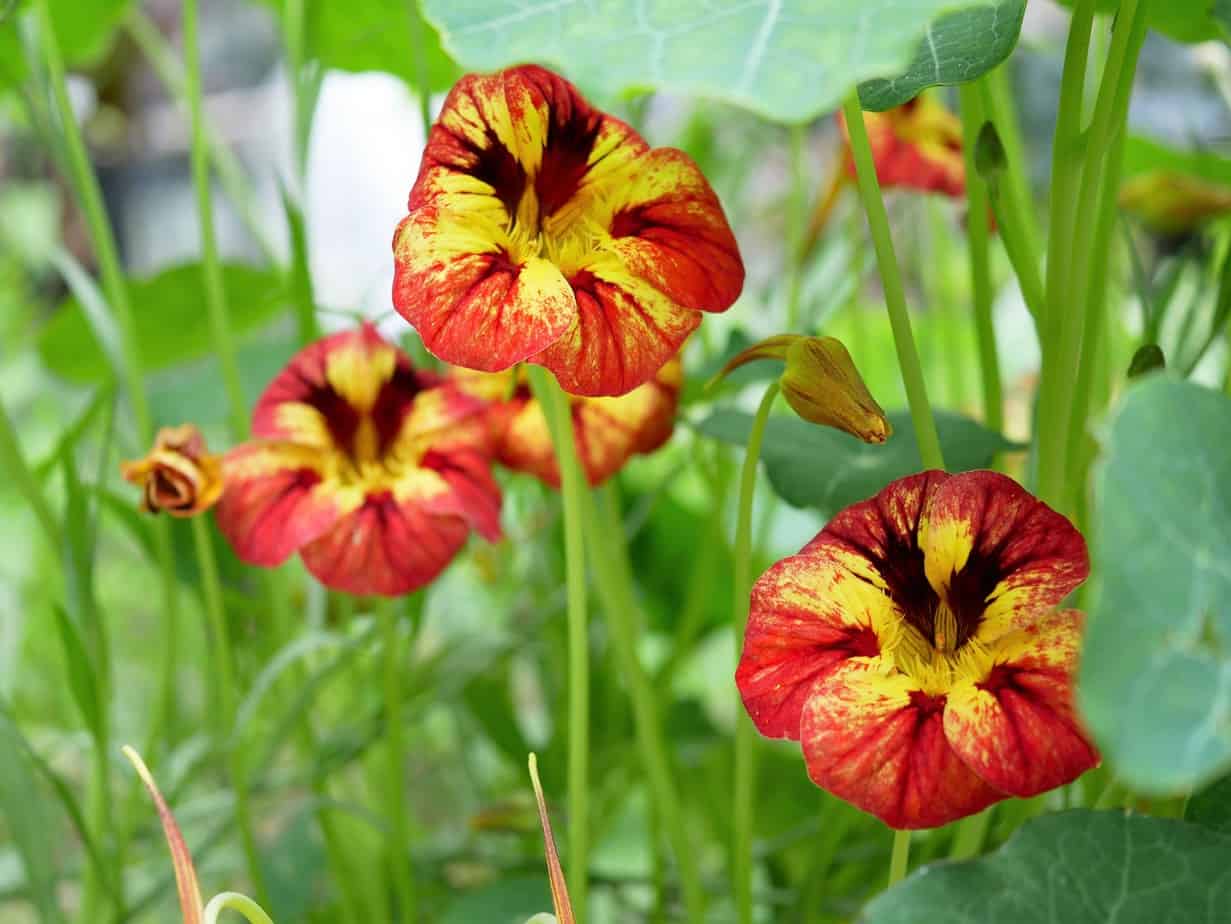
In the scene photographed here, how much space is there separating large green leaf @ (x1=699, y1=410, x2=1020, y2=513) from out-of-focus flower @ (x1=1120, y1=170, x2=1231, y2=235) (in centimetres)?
37

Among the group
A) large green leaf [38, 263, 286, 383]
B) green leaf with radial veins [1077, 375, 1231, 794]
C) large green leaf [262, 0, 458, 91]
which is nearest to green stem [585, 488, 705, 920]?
green leaf with radial veins [1077, 375, 1231, 794]

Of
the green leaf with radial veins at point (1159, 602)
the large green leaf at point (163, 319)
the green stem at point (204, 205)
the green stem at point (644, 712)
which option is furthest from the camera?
the large green leaf at point (163, 319)

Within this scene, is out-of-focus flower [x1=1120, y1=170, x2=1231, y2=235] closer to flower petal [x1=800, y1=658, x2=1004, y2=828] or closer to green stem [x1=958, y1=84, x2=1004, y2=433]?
green stem [x1=958, y1=84, x2=1004, y2=433]

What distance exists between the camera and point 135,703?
1294 mm

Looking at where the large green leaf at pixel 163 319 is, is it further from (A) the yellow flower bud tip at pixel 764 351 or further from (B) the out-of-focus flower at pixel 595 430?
(A) the yellow flower bud tip at pixel 764 351

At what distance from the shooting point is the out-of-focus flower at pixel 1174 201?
840 mm

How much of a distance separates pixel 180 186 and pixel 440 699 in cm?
210

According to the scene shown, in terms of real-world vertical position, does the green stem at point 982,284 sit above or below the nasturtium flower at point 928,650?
above

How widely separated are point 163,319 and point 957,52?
747 mm

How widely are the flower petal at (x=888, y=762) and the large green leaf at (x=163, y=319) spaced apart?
665 millimetres

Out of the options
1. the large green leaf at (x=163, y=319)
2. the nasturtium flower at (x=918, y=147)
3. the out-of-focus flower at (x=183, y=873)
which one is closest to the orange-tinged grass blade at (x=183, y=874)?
the out-of-focus flower at (x=183, y=873)

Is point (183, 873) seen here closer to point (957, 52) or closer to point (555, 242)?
point (555, 242)

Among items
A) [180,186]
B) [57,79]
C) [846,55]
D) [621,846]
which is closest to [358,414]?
[57,79]

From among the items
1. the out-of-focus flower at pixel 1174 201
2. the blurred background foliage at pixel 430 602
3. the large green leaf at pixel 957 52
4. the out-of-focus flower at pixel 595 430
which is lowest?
the blurred background foliage at pixel 430 602
